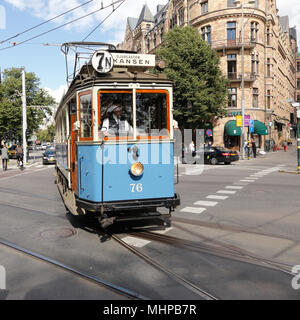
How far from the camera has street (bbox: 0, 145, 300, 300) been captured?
12.3 feet

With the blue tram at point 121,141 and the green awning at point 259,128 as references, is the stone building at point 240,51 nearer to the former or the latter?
the green awning at point 259,128

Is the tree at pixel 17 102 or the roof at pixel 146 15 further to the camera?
→ the roof at pixel 146 15

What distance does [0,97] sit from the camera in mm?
41844

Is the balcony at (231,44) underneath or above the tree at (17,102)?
above

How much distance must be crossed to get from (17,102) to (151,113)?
131 ft

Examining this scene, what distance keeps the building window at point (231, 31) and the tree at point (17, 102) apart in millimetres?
24736

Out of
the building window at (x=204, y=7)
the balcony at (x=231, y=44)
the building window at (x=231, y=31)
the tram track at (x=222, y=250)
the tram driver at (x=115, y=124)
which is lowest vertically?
the tram track at (x=222, y=250)

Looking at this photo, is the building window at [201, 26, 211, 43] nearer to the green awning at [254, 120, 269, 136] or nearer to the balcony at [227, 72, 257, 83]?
the balcony at [227, 72, 257, 83]

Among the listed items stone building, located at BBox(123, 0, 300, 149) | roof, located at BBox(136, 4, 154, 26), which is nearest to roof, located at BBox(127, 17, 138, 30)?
roof, located at BBox(136, 4, 154, 26)

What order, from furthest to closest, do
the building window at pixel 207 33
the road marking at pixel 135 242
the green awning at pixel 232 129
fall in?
the building window at pixel 207 33, the green awning at pixel 232 129, the road marking at pixel 135 242

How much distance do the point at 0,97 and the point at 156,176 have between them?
138ft

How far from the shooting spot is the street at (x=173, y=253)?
3764 mm

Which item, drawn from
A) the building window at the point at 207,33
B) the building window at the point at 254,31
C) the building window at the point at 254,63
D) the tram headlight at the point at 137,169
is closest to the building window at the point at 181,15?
the building window at the point at 207,33
